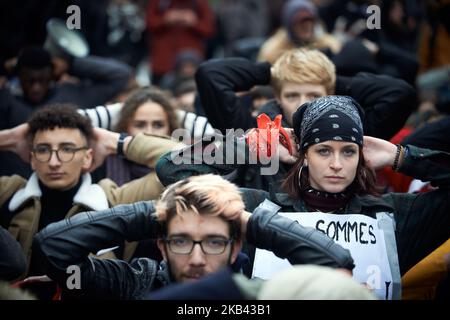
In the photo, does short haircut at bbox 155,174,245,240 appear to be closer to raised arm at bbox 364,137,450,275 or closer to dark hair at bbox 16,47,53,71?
raised arm at bbox 364,137,450,275

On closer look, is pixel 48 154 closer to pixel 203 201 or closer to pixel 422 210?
pixel 203 201

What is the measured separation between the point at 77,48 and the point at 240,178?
12.5 feet

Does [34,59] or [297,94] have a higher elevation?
[34,59]

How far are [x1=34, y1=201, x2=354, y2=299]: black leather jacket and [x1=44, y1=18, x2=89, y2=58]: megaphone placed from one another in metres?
4.59

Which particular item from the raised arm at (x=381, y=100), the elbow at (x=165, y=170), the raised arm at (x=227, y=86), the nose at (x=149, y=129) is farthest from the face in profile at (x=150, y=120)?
the elbow at (x=165, y=170)

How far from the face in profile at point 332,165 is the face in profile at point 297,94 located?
3.57 ft

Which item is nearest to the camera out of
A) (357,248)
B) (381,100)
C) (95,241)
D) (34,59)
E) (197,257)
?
(197,257)

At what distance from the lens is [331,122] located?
200 inches

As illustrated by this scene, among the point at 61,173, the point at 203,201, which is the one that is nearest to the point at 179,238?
the point at 203,201

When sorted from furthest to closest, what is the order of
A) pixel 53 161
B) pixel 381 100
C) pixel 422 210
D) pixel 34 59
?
pixel 34 59, pixel 381 100, pixel 53 161, pixel 422 210

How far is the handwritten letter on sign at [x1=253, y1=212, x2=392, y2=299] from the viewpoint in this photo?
16.2ft

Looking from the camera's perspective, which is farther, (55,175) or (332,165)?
(55,175)

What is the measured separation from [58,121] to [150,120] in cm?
120
